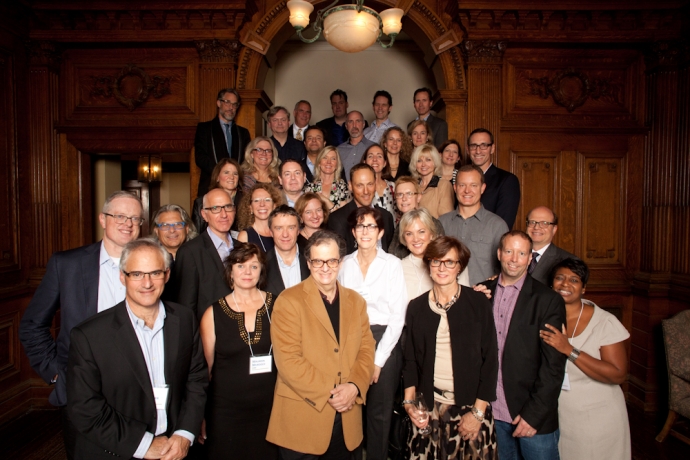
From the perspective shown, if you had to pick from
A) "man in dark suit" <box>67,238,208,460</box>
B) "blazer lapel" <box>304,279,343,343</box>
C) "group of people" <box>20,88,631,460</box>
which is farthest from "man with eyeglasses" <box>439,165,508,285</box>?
"man in dark suit" <box>67,238,208,460</box>

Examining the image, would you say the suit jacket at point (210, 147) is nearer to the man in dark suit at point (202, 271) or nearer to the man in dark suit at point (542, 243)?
the man in dark suit at point (202, 271)

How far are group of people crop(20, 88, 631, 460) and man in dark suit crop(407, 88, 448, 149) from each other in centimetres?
225

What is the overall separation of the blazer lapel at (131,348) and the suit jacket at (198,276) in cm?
75

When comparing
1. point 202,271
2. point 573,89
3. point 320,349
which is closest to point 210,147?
point 202,271

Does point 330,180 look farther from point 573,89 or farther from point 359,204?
point 573,89

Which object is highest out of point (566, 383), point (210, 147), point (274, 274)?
point (210, 147)

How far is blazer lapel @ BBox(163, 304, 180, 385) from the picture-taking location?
2.01 meters

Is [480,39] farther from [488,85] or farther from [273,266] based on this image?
[273,266]

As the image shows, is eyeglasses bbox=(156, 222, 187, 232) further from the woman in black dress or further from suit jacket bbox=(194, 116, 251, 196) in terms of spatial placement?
suit jacket bbox=(194, 116, 251, 196)

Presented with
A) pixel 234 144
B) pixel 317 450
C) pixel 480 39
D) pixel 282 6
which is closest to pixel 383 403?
pixel 317 450

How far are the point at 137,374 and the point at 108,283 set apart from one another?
0.63 m

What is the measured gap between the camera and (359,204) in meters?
3.40

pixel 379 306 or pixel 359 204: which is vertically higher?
pixel 359 204

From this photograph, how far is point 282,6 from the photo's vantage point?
15.6ft
